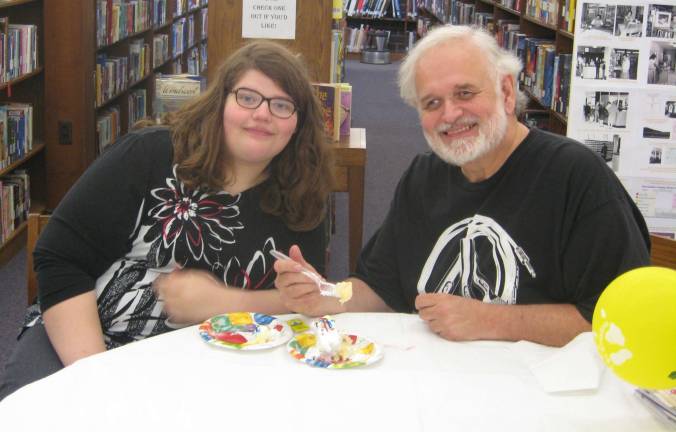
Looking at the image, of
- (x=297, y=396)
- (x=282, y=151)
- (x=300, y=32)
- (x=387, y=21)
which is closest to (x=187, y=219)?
(x=282, y=151)

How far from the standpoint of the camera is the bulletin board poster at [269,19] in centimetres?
371

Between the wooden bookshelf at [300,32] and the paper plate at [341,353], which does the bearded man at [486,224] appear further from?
the wooden bookshelf at [300,32]

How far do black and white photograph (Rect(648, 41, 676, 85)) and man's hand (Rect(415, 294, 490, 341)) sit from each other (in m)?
2.33

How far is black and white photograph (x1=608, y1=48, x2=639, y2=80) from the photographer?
143 inches

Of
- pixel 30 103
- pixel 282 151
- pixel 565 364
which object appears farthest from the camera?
→ pixel 30 103

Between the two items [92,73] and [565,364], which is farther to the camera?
[92,73]

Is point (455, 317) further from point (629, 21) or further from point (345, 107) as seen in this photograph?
point (629, 21)

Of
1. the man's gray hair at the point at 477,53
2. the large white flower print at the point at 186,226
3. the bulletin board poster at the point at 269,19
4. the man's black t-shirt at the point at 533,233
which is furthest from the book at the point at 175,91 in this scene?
the man's black t-shirt at the point at 533,233

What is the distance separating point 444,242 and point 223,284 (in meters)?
0.53

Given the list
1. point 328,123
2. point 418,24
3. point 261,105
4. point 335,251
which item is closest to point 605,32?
point 328,123

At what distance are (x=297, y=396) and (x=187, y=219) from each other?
750 mm

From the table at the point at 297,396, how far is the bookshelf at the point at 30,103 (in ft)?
9.78

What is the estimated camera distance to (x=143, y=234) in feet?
6.63

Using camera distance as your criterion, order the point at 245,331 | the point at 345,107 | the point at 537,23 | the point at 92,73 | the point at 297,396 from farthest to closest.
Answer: the point at 537,23 < the point at 92,73 < the point at 345,107 < the point at 245,331 < the point at 297,396
